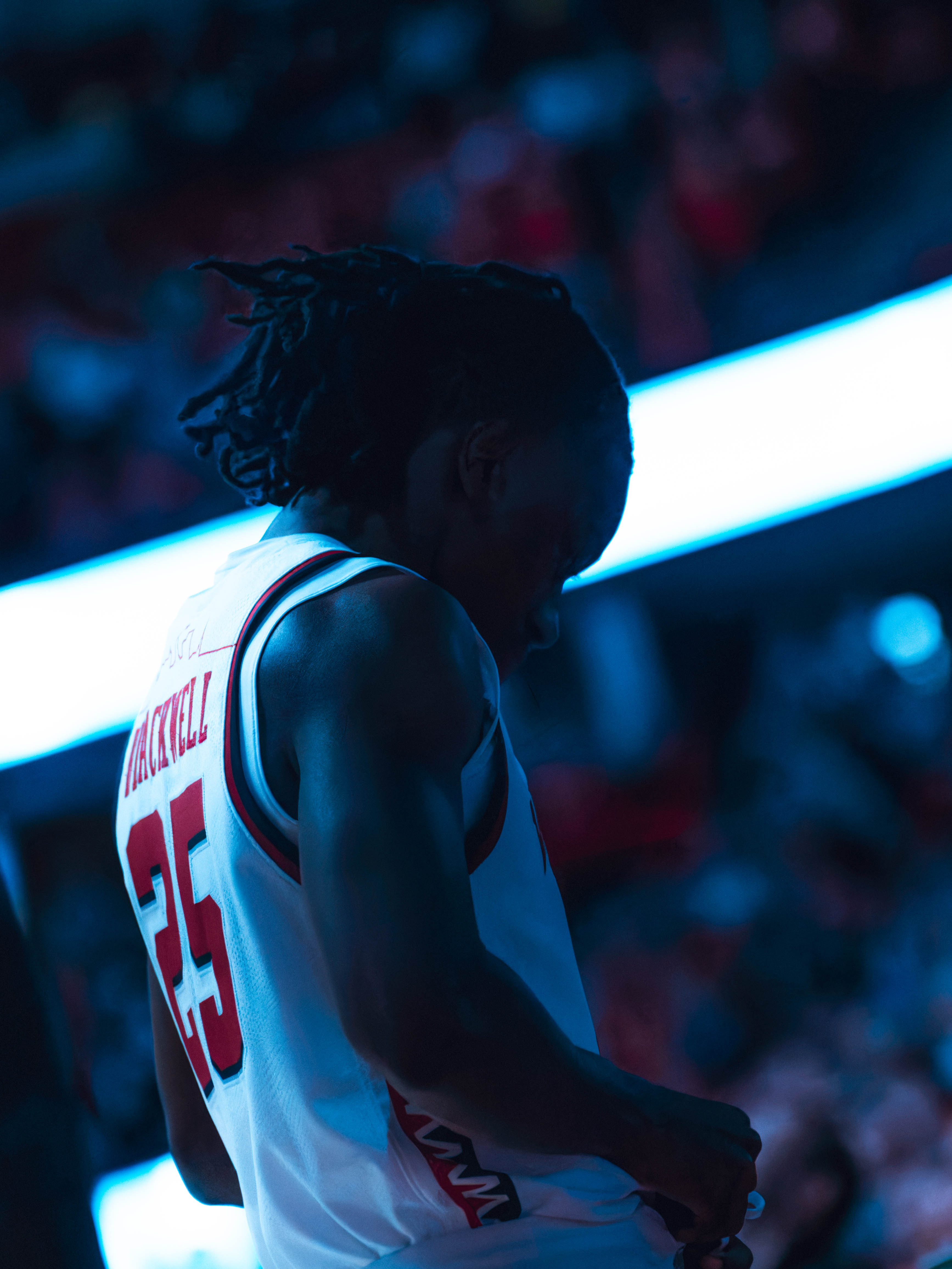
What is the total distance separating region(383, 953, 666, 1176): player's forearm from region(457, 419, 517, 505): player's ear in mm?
332

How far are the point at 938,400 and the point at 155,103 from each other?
4.83 feet

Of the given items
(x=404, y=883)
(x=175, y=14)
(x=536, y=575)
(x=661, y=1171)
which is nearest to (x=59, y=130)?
(x=175, y=14)

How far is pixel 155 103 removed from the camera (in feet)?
5.91

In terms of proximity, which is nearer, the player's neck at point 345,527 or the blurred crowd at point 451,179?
the player's neck at point 345,527

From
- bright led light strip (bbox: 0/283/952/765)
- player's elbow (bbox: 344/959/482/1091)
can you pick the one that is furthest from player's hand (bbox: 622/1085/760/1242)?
bright led light strip (bbox: 0/283/952/765)

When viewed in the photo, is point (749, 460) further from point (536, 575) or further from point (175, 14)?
point (175, 14)

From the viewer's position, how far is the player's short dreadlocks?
2.41 feet

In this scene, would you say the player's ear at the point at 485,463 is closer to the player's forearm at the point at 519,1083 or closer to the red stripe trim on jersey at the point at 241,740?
the red stripe trim on jersey at the point at 241,740

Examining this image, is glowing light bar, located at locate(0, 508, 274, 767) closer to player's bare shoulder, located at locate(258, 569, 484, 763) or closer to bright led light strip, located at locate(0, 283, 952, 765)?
bright led light strip, located at locate(0, 283, 952, 765)

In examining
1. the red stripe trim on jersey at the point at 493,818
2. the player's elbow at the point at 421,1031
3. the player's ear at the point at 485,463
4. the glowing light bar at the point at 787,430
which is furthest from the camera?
the glowing light bar at the point at 787,430

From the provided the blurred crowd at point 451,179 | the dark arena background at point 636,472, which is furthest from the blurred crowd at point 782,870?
the blurred crowd at point 451,179

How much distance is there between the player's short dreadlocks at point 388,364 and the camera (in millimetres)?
734

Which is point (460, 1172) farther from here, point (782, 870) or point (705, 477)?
point (782, 870)

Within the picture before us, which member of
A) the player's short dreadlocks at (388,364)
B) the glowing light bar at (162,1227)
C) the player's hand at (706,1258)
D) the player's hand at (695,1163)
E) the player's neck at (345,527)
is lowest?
the glowing light bar at (162,1227)
